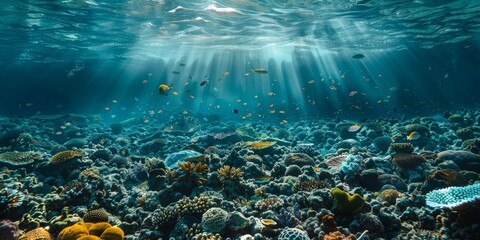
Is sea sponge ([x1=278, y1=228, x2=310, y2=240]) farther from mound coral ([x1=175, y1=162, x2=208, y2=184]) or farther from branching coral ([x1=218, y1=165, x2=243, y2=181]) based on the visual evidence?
mound coral ([x1=175, y1=162, x2=208, y2=184])

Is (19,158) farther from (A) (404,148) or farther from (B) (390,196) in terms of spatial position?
(A) (404,148)

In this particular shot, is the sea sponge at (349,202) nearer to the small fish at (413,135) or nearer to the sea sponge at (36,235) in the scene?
the sea sponge at (36,235)

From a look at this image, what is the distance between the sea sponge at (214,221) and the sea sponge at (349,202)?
2359mm

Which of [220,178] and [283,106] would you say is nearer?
[220,178]

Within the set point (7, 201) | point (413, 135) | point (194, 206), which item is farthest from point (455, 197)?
point (413, 135)

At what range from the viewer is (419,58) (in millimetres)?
40969

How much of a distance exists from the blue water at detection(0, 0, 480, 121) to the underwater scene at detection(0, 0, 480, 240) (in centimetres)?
27

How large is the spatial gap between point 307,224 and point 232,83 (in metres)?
61.4

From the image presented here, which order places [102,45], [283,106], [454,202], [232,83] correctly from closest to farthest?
[454,202], [102,45], [283,106], [232,83]

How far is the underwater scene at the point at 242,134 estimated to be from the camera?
514cm

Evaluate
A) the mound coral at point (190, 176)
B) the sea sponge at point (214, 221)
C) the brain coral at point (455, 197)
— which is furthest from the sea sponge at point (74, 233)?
the brain coral at point (455, 197)

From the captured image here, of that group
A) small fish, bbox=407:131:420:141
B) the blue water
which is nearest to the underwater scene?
the blue water

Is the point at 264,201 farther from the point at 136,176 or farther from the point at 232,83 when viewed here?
the point at 232,83

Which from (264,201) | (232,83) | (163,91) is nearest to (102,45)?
(163,91)
